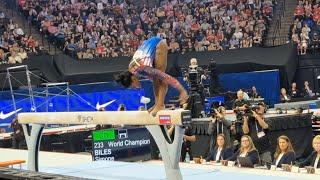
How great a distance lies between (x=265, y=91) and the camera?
57.5ft

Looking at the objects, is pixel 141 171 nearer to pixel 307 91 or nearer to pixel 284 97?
pixel 284 97

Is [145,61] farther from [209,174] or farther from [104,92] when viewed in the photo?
[104,92]

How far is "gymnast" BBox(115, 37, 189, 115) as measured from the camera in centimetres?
469

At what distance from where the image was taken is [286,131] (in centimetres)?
1037

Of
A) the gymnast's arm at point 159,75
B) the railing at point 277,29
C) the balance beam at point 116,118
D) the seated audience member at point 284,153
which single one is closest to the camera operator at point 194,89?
the seated audience member at point 284,153

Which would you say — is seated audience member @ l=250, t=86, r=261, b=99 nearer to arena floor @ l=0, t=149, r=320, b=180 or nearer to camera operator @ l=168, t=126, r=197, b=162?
camera operator @ l=168, t=126, r=197, b=162

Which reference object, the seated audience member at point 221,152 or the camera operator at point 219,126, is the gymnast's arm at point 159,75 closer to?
the seated audience member at point 221,152

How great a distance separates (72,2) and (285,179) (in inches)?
696

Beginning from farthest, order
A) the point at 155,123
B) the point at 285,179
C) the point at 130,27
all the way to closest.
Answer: the point at 130,27 → the point at 285,179 → the point at 155,123

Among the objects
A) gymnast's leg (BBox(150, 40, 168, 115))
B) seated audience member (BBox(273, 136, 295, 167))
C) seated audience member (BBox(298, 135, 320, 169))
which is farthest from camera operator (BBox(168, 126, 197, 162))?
gymnast's leg (BBox(150, 40, 168, 115))

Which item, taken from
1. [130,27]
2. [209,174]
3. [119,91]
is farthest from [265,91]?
[209,174]

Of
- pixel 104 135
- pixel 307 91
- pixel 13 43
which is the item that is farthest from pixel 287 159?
pixel 13 43

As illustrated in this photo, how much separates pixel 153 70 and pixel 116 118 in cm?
63

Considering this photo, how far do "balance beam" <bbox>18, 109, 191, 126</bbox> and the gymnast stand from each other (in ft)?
0.41
